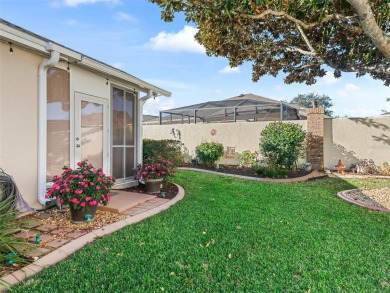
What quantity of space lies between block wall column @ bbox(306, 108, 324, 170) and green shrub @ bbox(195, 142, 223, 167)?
3.94 m

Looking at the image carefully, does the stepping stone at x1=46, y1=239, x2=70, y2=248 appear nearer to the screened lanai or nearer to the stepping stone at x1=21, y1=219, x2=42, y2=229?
the stepping stone at x1=21, y1=219, x2=42, y2=229

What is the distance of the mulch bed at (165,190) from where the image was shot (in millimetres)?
6312

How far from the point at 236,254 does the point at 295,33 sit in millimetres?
7445

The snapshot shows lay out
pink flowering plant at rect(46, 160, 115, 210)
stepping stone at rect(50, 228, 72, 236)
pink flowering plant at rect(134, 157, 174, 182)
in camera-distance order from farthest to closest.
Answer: pink flowering plant at rect(134, 157, 174, 182) → pink flowering plant at rect(46, 160, 115, 210) → stepping stone at rect(50, 228, 72, 236)

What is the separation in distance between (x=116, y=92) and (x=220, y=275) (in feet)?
18.0

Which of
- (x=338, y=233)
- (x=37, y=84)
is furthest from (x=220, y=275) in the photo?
(x=37, y=84)

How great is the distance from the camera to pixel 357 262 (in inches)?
122

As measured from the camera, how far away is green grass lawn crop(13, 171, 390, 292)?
2572 mm

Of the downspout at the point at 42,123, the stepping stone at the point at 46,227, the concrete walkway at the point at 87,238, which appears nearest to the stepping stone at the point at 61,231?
the stepping stone at the point at 46,227

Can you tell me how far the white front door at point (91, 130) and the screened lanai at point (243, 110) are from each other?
9.45 m

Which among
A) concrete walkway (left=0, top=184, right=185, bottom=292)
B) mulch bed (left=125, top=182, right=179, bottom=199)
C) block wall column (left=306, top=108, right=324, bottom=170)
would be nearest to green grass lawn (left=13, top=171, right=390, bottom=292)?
concrete walkway (left=0, top=184, right=185, bottom=292)

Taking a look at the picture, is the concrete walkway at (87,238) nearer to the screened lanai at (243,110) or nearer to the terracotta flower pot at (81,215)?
the terracotta flower pot at (81,215)

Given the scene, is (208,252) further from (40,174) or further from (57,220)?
(40,174)

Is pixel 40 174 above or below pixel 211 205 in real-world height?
above
